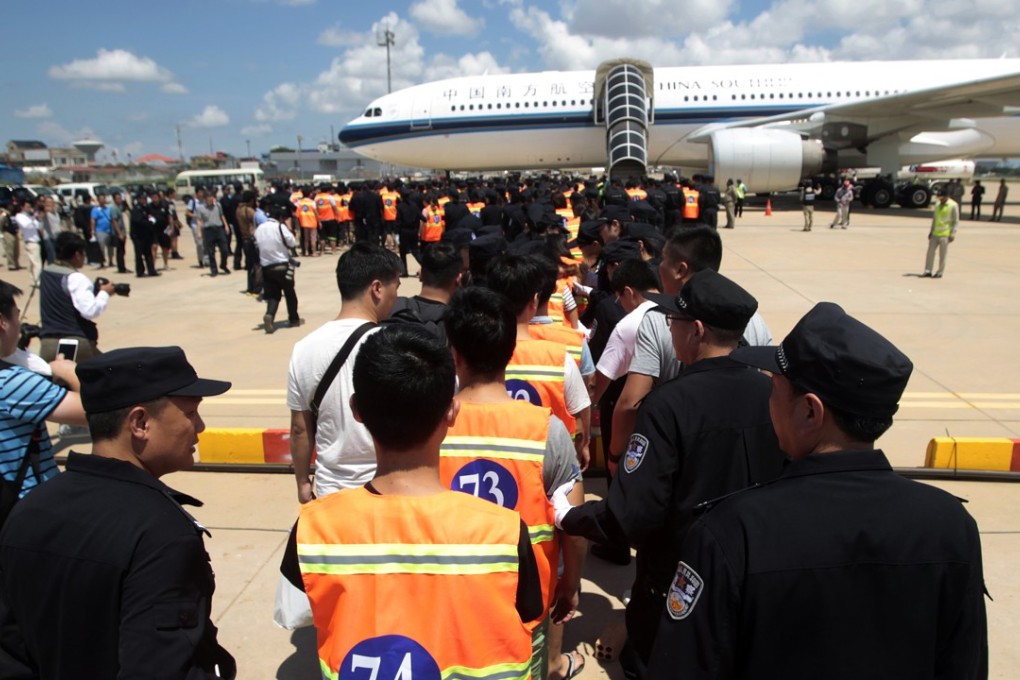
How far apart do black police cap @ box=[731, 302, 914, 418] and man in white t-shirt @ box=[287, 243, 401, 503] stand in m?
1.76

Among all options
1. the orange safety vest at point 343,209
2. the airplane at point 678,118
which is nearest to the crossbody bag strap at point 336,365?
the orange safety vest at point 343,209

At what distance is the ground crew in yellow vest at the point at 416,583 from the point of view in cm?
144

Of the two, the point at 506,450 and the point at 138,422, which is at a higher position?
the point at 138,422

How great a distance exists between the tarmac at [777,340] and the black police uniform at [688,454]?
881mm

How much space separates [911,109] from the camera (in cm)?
2241

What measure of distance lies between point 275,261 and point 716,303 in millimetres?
8047

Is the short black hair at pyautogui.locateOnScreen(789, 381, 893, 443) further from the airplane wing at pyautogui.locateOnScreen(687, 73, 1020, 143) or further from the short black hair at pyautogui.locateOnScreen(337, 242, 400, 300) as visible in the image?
the airplane wing at pyautogui.locateOnScreen(687, 73, 1020, 143)

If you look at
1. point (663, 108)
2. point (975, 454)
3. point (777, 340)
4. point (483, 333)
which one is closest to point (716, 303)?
point (483, 333)

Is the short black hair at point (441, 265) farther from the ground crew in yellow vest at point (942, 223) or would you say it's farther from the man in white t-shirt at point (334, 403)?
the ground crew in yellow vest at point (942, 223)

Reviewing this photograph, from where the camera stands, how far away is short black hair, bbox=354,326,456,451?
5.37ft

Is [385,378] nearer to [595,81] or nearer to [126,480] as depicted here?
[126,480]

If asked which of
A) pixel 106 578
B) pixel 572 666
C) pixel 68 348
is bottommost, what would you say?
pixel 572 666

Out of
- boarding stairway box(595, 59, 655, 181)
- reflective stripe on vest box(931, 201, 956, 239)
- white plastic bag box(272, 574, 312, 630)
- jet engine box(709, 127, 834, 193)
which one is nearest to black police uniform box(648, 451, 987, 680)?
white plastic bag box(272, 574, 312, 630)

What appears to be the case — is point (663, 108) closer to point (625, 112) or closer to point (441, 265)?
point (625, 112)
